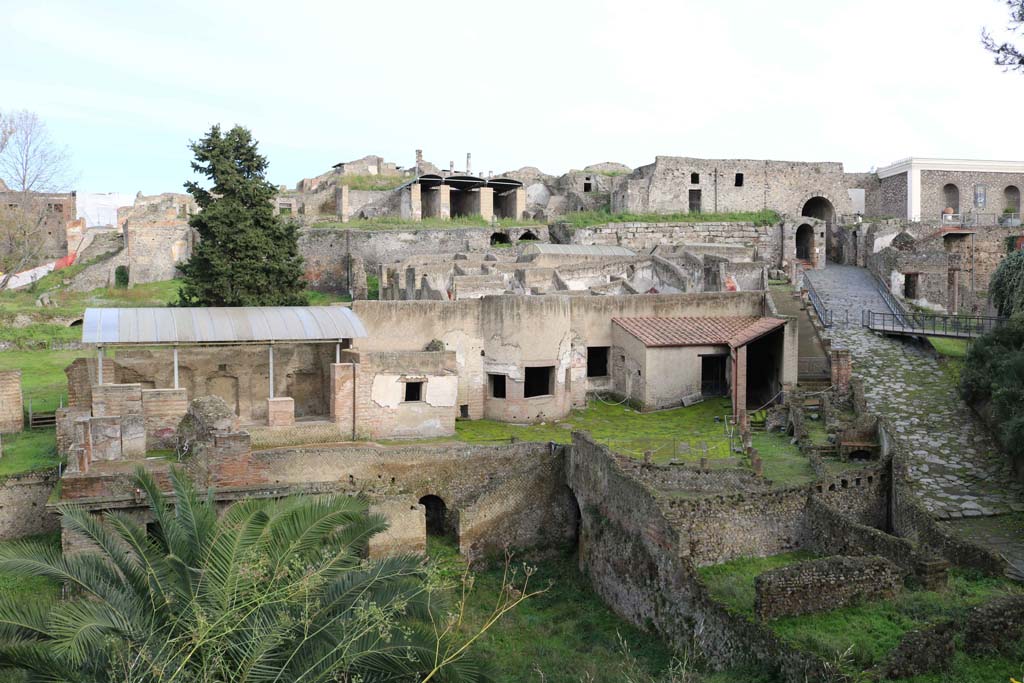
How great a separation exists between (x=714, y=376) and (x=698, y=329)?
1285 mm

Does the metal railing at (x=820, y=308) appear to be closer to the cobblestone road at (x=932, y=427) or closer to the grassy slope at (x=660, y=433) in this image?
the cobblestone road at (x=932, y=427)

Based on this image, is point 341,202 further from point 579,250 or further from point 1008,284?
point 1008,284

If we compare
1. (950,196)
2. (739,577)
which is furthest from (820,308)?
(950,196)

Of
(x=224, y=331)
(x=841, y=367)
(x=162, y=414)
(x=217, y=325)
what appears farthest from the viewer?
(x=841, y=367)

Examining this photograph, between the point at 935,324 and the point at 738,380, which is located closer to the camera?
the point at 738,380

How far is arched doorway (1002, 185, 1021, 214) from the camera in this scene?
37300 millimetres

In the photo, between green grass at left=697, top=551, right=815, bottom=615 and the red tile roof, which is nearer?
green grass at left=697, top=551, right=815, bottom=615

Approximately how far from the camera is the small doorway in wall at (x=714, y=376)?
73.4 feet

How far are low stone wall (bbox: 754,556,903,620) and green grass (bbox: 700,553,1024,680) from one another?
0.32 ft

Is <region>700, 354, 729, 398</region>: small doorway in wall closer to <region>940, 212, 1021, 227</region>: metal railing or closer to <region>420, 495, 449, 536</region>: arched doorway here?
<region>420, 495, 449, 536</region>: arched doorway

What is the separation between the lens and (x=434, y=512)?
1809 cm

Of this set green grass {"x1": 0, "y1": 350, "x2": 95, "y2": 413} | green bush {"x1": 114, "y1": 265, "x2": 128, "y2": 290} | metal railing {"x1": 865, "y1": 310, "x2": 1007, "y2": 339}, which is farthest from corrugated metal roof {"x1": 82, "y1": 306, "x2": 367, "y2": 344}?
green bush {"x1": 114, "y1": 265, "x2": 128, "y2": 290}

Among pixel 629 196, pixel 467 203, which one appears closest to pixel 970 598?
pixel 629 196

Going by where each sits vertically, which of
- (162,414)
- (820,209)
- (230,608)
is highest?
(820,209)
